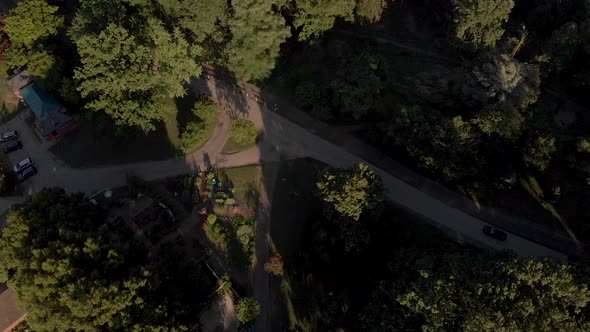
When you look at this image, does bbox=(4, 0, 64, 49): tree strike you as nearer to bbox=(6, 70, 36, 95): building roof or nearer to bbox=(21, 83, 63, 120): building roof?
bbox=(6, 70, 36, 95): building roof

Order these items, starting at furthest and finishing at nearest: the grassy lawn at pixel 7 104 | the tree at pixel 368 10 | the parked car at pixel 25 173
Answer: the tree at pixel 368 10 < the grassy lawn at pixel 7 104 < the parked car at pixel 25 173

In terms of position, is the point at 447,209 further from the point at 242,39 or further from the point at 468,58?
the point at 242,39

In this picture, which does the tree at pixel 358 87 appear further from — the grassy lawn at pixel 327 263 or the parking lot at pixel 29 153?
the parking lot at pixel 29 153

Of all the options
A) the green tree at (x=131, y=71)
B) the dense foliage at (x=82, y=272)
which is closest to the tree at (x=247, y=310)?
the dense foliage at (x=82, y=272)

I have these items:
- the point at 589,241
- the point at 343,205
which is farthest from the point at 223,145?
the point at 589,241

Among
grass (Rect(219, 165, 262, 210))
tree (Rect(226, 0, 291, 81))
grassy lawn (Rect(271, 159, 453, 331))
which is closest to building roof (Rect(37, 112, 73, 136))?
grass (Rect(219, 165, 262, 210))
